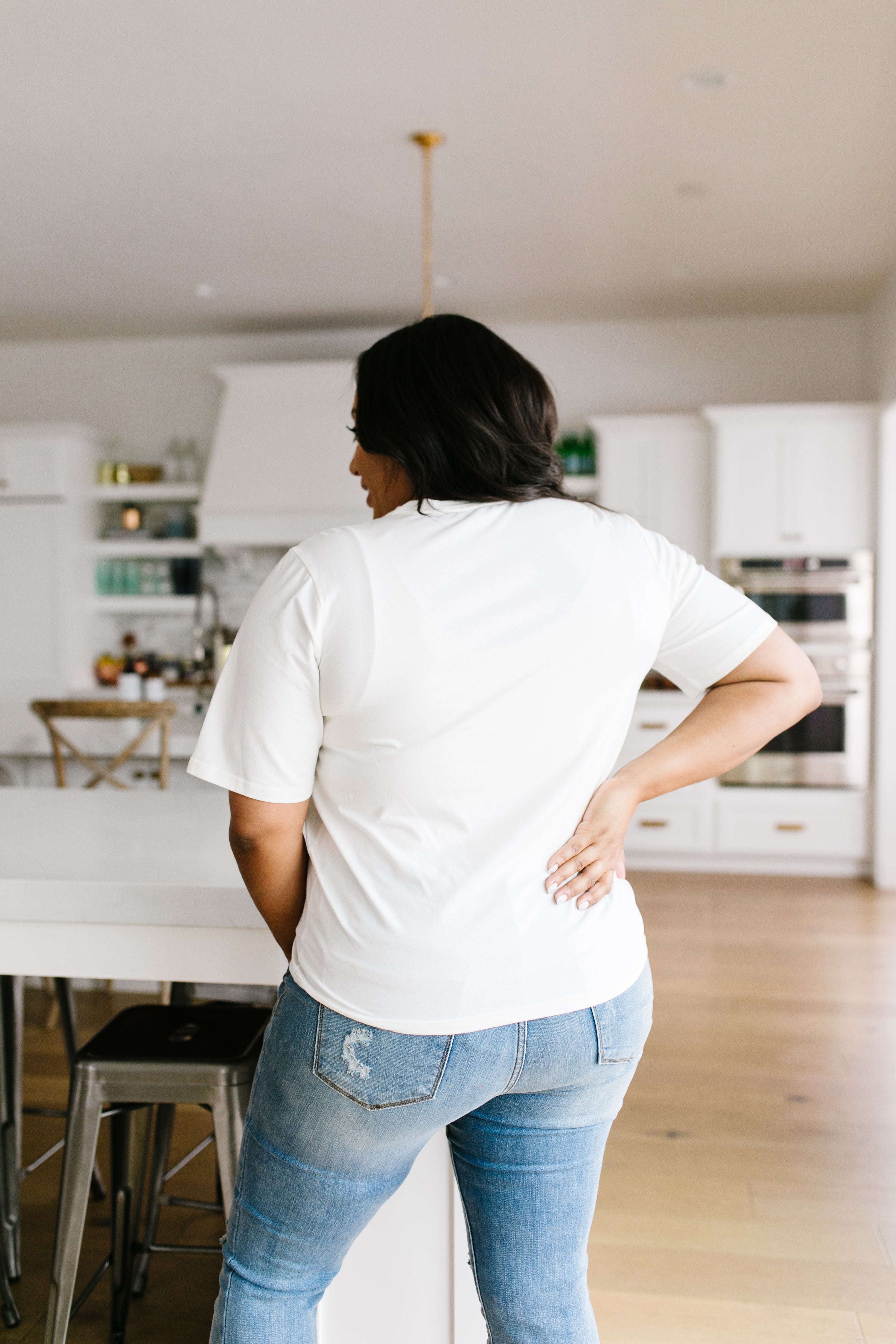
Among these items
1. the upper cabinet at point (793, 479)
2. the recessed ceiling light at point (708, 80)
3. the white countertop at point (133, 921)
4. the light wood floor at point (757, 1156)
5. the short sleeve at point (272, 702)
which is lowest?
the light wood floor at point (757, 1156)

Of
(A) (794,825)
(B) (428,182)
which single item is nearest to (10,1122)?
(B) (428,182)

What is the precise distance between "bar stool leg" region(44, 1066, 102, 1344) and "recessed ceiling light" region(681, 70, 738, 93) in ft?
9.05

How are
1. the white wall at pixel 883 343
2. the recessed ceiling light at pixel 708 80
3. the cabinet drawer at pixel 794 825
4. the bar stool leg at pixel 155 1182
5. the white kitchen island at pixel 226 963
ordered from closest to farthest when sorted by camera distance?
the white kitchen island at pixel 226 963
the bar stool leg at pixel 155 1182
the recessed ceiling light at pixel 708 80
the white wall at pixel 883 343
the cabinet drawer at pixel 794 825

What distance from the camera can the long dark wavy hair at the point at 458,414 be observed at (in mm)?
876

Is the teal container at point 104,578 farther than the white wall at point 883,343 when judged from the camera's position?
Yes

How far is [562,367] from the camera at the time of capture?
5.27 metres

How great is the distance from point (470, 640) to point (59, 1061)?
2380mm

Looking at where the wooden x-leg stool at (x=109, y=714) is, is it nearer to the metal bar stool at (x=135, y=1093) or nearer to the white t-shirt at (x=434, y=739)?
the metal bar stool at (x=135, y=1093)

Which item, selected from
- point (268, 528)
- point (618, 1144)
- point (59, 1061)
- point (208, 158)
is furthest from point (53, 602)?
point (618, 1144)

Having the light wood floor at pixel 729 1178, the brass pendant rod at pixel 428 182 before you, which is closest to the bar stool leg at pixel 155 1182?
the light wood floor at pixel 729 1178

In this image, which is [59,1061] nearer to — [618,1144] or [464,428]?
[618,1144]

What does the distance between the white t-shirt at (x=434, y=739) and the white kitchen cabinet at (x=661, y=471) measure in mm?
4115

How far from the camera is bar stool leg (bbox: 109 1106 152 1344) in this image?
5.22 feet

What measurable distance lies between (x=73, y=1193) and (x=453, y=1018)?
2.78 ft
